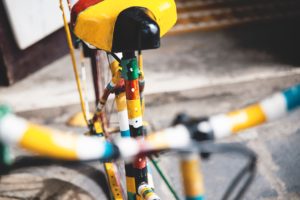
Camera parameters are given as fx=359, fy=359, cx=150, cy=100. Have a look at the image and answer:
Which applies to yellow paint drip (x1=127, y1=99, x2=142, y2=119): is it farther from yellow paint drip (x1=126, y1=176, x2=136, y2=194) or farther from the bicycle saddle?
yellow paint drip (x1=126, y1=176, x2=136, y2=194)

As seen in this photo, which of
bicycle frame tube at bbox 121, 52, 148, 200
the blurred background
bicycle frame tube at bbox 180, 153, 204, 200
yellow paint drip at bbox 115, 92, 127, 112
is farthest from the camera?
the blurred background

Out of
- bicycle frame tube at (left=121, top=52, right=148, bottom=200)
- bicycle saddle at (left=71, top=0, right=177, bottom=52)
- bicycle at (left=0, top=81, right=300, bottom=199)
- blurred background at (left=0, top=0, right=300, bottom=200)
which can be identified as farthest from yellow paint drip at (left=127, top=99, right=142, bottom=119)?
blurred background at (left=0, top=0, right=300, bottom=200)

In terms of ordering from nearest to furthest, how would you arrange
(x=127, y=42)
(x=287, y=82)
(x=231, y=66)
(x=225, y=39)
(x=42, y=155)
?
(x=42, y=155) < (x=127, y=42) < (x=287, y=82) < (x=231, y=66) < (x=225, y=39)

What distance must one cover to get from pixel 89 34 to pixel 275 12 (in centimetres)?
332

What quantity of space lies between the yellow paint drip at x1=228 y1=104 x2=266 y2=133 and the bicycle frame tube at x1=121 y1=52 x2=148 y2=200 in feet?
2.02

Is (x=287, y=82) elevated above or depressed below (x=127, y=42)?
below

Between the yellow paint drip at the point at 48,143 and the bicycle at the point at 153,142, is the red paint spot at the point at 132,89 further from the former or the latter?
the yellow paint drip at the point at 48,143

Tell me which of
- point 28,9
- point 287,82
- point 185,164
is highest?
point 185,164

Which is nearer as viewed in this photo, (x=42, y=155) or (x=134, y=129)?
(x=42, y=155)

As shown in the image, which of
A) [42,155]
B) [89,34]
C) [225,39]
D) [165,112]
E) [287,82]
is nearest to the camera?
[42,155]

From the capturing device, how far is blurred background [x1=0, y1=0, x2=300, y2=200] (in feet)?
7.65

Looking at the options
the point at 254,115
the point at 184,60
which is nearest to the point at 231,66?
the point at 184,60

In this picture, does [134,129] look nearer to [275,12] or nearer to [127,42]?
[127,42]

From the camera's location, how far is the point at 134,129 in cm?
151
